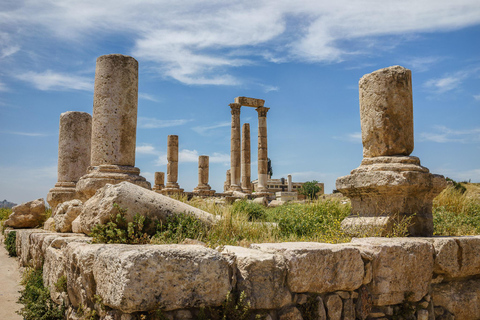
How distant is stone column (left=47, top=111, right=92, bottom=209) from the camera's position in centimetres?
1259

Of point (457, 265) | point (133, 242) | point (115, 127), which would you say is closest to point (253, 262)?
point (133, 242)

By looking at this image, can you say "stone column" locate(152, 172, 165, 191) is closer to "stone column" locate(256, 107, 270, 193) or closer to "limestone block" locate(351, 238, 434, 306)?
"stone column" locate(256, 107, 270, 193)

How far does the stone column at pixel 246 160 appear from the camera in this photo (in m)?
26.1

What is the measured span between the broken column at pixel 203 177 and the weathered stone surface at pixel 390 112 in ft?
70.0

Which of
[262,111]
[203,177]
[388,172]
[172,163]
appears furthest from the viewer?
[203,177]

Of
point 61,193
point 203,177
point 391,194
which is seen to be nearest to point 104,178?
point 61,193

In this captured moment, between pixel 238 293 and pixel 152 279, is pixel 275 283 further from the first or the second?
pixel 152 279

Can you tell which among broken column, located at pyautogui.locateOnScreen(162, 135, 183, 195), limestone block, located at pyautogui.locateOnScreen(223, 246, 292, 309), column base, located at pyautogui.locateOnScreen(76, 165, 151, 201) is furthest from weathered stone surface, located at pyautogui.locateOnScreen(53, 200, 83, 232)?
broken column, located at pyautogui.locateOnScreen(162, 135, 183, 195)

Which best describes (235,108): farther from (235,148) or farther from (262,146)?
(262,146)

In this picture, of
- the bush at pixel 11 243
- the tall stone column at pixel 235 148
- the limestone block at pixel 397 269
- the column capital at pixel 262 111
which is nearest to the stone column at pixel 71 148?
the bush at pixel 11 243

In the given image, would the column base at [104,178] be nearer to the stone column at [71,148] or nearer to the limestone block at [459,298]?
the stone column at [71,148]

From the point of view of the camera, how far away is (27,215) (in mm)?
11633

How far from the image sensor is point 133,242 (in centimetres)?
456

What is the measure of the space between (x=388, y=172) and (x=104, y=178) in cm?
577
